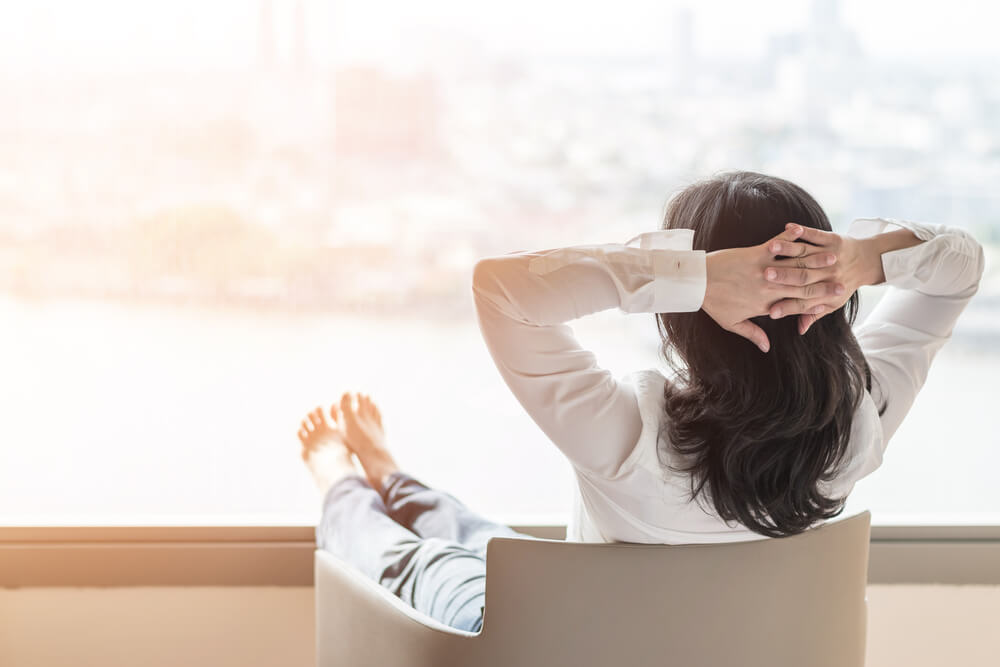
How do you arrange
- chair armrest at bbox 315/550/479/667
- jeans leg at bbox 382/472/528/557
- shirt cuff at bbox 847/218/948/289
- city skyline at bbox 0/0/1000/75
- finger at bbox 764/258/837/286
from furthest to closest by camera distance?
city skyline at bbox 0/0/1000/75 < jeans leg at bbox 382/472/528/557 < shirt cuff at bbox 847/218/948/289 < chair armrest at bbox 315/550/479/667 < finger at bbox 764/258/837/286

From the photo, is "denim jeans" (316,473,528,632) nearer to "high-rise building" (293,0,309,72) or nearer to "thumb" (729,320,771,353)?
"thumb" (729,320,771,353)

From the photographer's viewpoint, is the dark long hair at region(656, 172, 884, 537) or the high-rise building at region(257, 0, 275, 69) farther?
the high-rise building at region(257, 0, 275, 69)

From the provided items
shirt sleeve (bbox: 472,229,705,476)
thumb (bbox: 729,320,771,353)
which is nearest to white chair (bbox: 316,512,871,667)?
shirt sleeve (bbox: 472,229,705,476)

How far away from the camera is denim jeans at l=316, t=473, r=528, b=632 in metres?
1.29

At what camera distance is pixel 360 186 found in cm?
179

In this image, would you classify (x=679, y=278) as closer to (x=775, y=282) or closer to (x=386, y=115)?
(x=775, y=282)

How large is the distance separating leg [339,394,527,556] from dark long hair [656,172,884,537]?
1.80 feet

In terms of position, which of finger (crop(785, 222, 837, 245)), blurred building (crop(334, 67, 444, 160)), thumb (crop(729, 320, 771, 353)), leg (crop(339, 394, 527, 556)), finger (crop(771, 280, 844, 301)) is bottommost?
leg (crop(339, 394, 527, 556))

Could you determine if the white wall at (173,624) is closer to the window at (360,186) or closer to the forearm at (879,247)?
the window at (360,186)

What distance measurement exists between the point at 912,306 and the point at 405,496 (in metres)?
0.97

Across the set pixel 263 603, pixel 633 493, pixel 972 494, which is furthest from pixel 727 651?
pixel 972 494

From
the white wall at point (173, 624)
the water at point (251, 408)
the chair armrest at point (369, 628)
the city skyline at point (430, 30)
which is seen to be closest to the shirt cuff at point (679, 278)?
the chair armrest at point (369, 628)

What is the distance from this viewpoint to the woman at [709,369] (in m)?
1.03

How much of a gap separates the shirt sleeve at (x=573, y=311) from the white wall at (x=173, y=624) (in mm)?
1012
